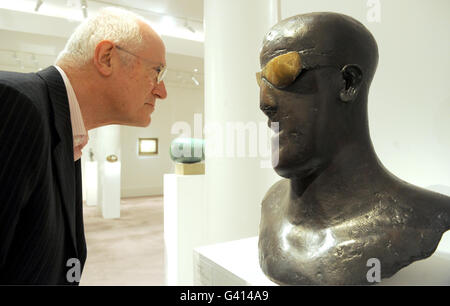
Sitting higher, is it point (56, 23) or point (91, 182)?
point (56, 23)

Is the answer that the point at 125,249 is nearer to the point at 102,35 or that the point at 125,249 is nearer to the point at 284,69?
the point at 102,35

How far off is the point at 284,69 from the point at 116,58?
0.64 metres

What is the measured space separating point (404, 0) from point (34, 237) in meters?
2.02

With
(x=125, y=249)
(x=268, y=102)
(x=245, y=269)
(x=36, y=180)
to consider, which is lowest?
(x=125, y=249)

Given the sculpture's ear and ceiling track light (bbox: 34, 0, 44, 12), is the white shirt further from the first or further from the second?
ceiling track light (bbox: 34, 0, 44, 12)

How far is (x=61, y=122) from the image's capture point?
→ 1145 mm

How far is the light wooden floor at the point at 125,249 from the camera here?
3867 mm

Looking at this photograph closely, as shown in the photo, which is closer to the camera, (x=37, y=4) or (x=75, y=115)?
(x=75, y=115)

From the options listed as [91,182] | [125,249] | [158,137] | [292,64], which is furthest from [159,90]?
[158,137]

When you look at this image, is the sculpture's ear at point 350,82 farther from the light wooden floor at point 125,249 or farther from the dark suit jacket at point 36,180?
the light wooden floor at point 125,249

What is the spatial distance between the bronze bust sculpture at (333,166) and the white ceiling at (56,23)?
182 inches

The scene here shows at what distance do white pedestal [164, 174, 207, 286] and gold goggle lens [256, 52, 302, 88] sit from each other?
Result: 212 centimetres

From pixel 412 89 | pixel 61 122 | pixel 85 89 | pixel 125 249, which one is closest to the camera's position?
pixel 61 122

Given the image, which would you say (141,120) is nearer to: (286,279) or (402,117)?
(286,279)
